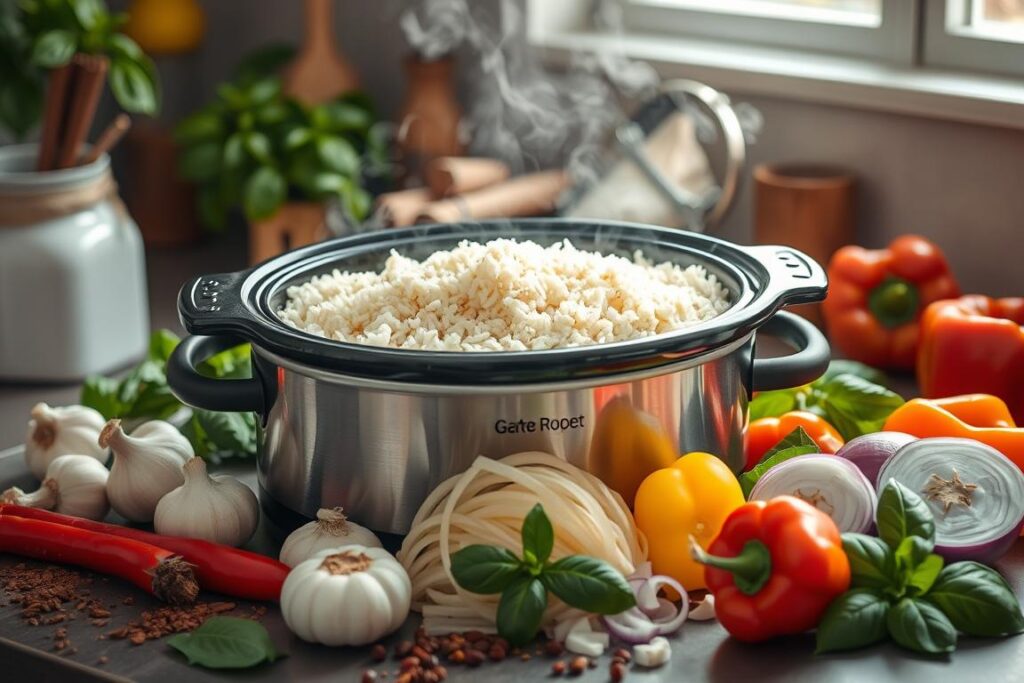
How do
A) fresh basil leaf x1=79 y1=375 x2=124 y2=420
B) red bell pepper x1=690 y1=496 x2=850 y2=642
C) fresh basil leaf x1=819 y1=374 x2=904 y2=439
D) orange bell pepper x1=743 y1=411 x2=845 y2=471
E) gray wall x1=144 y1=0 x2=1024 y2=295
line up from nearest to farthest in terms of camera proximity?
red bell pepper x1=690 y1=496 x2=850 y2=642, orange bell pepper x1=743 y1=411 x2=845 y2=471, fresh basil leaf x1=819 y1=374 x2=904 y2=439, fresh basil leaf x1=79 y1=375 x2=124 y2=420, gray wall x1=144 y1=0 x2=1024 y2=295

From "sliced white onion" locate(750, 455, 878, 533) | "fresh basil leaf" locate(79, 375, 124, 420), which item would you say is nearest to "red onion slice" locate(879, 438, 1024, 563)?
"sliced white onion" locate(750, 455, 878, 533)

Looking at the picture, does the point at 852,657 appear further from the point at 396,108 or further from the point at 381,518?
the point at 396,108

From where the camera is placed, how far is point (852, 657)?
4.01 ft

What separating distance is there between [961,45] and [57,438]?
149 cm

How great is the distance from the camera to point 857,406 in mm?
1686

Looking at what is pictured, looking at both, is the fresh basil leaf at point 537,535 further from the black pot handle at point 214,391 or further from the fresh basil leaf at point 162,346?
the fresh basil leaf at point 162,346

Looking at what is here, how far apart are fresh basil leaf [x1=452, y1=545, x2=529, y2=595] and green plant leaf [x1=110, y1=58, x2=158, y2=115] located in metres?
1.31

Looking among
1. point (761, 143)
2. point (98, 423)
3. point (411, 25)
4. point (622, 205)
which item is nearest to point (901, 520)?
point (98, 423)

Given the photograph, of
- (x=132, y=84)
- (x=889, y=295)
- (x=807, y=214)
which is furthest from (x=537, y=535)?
(x=132, y=84)

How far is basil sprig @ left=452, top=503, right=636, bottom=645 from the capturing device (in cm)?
122

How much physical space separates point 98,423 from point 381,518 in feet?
1.50

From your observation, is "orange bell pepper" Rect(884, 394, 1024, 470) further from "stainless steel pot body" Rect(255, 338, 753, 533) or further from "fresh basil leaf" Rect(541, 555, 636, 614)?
"fresh basil leaf" Rect(541, 555, 636, 614)

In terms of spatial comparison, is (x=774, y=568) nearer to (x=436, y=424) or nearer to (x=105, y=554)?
(x=436, y=424)

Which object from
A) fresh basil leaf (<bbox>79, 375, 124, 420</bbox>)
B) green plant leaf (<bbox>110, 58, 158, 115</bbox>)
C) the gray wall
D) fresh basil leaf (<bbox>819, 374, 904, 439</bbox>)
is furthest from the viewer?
green plant leaf (<bbox>110, 58, 158, 115</bbox>)
